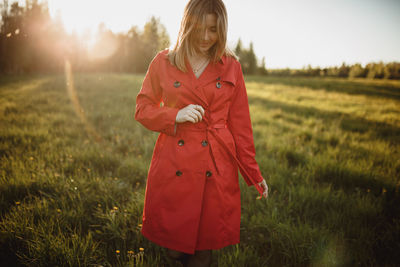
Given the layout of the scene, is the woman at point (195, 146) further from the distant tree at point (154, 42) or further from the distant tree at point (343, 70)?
the distant tree at point (343, 70)

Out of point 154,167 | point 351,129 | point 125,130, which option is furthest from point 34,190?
point 351,129

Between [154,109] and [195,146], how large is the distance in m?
0.41

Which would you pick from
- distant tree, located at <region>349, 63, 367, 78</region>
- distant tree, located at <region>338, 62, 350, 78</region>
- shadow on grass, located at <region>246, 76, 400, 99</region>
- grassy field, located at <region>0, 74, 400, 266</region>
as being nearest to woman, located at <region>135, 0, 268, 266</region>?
grassy field, located at <region>0, 74, 400, 266</region>

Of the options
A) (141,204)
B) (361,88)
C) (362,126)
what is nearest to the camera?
(141,204)

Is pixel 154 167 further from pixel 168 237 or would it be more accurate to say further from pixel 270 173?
pixel 270 173

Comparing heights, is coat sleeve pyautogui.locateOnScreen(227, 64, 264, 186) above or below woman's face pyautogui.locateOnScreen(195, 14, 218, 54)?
below

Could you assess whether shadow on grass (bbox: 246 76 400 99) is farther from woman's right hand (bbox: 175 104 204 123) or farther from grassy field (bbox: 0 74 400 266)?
woman's right hand (bbox: 175 104 204 123)

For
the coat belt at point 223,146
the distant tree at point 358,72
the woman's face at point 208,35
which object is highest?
the distant tree at point 358,72

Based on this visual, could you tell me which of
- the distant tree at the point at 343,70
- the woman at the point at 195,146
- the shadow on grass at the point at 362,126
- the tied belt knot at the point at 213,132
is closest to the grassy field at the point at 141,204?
the shadow on grass at the point at 362,126

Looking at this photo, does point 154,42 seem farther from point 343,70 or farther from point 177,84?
point 343,70

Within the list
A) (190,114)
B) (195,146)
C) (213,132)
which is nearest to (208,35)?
(190,114)

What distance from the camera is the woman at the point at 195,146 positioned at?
1.40 meters

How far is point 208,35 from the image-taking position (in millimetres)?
1398

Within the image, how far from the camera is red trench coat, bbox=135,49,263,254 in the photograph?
1428mm
